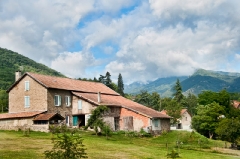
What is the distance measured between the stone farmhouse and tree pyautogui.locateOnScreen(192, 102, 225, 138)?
28.9 feet

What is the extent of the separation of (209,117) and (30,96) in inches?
1268

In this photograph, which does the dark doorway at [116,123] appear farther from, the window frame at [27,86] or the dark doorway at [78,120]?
the window frame at [27,86]

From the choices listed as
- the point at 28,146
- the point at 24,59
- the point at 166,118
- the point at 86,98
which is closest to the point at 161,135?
the point at 166,118

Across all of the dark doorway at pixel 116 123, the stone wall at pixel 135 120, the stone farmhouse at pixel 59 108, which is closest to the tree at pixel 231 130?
the stone farmhouse at pixel 59 108

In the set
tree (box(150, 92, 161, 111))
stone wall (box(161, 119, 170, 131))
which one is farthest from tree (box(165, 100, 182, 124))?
tree (box(150, 92, 161, 111))

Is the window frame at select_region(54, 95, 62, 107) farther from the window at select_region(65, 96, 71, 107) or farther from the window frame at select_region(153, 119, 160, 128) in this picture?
the window frame at select_region(153, 119, 160, 128)

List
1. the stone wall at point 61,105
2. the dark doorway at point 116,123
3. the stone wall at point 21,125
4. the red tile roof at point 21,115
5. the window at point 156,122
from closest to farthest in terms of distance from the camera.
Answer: the stone wall at point 21,125 → the red tile roof at point 21,115 → the stone wall at point 61,105 → the window at point 156,122 → the dark doorway at point 116,123

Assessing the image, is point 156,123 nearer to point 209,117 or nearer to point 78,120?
point 78,120

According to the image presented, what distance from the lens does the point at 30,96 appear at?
153ft

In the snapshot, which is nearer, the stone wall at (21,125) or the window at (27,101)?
the stone wall at (21,125)

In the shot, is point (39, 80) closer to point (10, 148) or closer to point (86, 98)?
point (86, 98)

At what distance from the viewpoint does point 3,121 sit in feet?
150

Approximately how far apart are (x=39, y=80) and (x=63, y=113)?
6.50 m

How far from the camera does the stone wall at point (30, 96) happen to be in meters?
45.2
